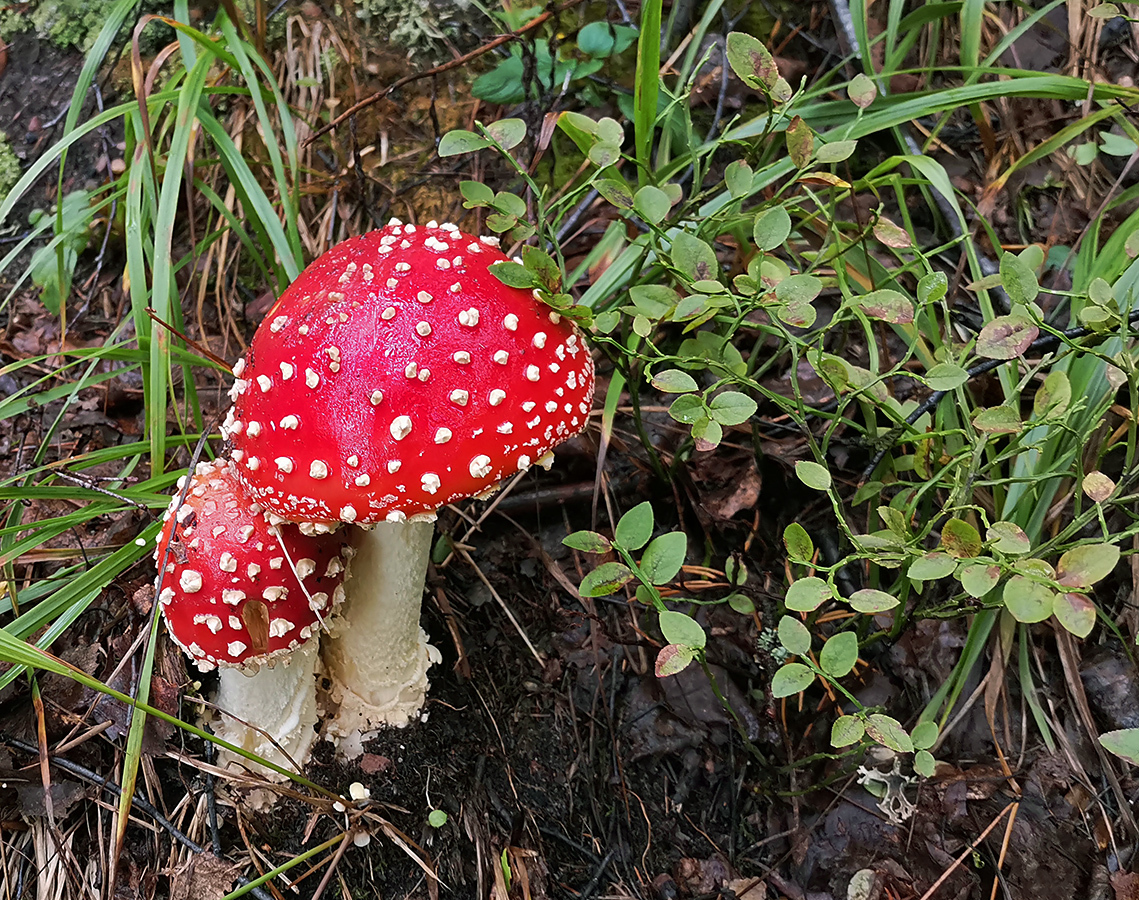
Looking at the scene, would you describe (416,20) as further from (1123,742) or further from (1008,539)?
(1123,742)

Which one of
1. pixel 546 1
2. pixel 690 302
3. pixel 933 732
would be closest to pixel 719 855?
pixel 933 732

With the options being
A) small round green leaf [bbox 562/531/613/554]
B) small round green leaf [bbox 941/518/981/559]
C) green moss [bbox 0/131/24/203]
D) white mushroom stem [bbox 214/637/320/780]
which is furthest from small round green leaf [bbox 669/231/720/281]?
green moss [bbox 0/131/24/203]

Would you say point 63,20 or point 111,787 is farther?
point 63,20

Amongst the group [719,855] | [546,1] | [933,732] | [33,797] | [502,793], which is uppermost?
[546,1]

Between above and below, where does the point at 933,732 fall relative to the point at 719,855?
above

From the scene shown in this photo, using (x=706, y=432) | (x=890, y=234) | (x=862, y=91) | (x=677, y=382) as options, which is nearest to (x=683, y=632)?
(x=706, y=432)

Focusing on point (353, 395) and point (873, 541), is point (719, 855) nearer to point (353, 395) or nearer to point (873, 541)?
point (873, 541)
